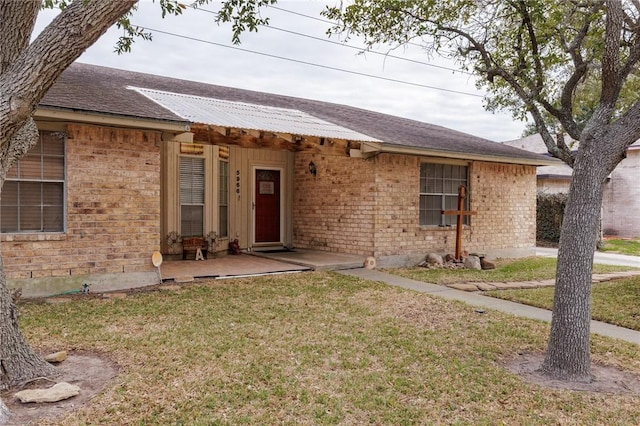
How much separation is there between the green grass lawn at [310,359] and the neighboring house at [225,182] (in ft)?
3.91

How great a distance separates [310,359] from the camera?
15.9 ft

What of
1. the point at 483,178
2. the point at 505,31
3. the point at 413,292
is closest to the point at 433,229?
A: the point at 483,178

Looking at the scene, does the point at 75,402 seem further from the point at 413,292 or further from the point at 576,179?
the point at 413,292

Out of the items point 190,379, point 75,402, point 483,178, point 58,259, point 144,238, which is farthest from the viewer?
point 483,178

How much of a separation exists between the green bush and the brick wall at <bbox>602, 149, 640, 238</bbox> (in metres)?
4.66

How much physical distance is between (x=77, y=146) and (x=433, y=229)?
8.20 m

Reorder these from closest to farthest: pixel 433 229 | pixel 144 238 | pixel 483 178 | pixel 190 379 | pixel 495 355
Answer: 1. pixel 190 379
2. pixel 495 355
3. pixel 144 238
4. pixel 433 229
5. pixel 483 178

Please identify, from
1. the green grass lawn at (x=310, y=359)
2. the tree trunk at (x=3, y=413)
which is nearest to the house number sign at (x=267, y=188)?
the green grass lawn at (x=310, y=359)

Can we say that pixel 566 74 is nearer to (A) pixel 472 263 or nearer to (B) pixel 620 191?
(A) pixel 472 263

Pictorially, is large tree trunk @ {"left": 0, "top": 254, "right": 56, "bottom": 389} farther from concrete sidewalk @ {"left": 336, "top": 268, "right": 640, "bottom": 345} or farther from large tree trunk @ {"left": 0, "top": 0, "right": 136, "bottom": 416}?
concrete sidewalk @ {"left": 336, "top": 268, "right": 640, "bottom": 345}

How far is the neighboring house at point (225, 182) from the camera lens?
7.50 m

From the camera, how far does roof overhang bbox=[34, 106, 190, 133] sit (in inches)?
269

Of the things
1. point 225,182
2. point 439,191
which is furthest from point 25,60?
point 439,191

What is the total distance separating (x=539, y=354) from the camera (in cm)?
530
